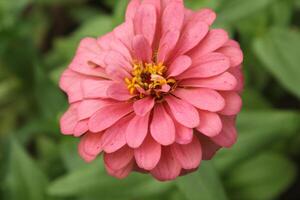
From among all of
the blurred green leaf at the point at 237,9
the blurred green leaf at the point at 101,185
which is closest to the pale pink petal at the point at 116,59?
the blurred green leaf at the point at 101,185

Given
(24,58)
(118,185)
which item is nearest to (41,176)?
(118,185)

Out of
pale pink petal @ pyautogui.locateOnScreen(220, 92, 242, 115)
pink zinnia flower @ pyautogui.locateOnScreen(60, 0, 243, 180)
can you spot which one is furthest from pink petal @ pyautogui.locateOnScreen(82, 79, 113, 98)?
pale pink petal @ pyautogui.locateOnScreen(220, 92, 242, 115)

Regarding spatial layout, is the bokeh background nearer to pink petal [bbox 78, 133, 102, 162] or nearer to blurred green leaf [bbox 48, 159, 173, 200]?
blurred green leaf [bbox 48, 159, 173, 200]

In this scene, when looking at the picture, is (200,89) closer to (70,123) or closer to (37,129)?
(70,123)

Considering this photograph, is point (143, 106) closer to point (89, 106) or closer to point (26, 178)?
point (89, 106)

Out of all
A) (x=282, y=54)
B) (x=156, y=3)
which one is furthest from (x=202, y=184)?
(x=282, y=54)

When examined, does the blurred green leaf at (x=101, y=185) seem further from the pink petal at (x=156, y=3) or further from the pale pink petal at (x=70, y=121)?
the pink petal at (x=156, y=3)
